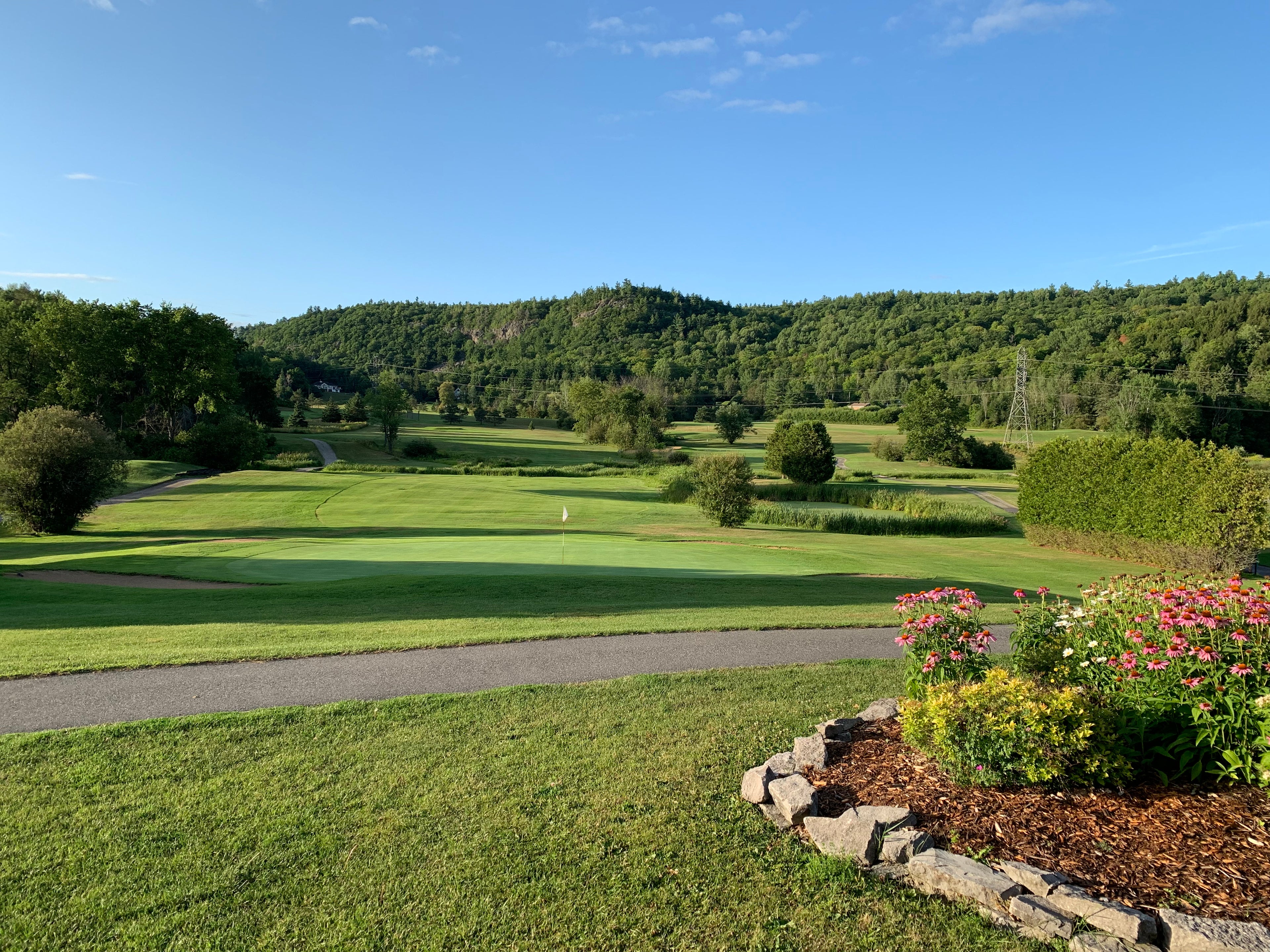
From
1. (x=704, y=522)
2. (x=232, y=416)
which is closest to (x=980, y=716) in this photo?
(x=704, y=522)

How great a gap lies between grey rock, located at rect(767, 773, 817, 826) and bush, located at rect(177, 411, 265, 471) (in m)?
69.7

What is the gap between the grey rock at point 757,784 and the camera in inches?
228

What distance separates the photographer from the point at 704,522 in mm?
41688

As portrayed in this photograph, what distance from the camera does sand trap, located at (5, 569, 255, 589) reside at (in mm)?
19172

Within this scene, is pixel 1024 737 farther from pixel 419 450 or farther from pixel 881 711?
pixel 419 450

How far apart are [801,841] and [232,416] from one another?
251 ft

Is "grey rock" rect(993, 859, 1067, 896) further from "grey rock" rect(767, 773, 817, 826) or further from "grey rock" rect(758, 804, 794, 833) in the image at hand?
"grey rock" rect(758, 804, 794, 833)

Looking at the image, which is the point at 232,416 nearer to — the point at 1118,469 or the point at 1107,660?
the point at 1118,469

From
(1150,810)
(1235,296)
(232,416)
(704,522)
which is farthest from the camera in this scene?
(1235,296)

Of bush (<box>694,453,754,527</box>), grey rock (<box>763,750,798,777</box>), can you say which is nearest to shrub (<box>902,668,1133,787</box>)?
grey rock (<box>763,750,798,777</box>)

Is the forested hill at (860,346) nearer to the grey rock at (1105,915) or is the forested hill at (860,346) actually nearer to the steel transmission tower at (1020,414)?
the steel transmission tower at (1020,414)

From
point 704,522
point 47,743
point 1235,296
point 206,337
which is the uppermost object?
point 1235,296

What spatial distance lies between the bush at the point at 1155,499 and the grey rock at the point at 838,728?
1030 inches

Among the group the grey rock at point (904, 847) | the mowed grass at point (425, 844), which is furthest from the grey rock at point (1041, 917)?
the grey rock at point (904, 847)
